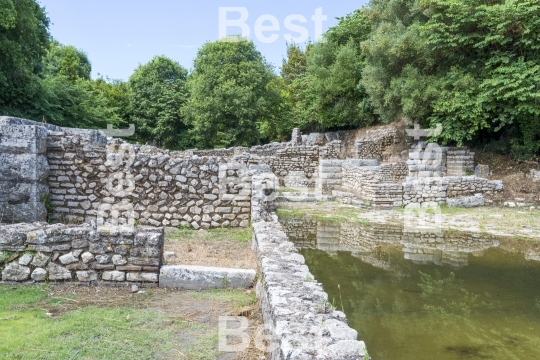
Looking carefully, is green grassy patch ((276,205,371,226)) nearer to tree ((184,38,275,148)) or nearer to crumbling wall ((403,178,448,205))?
crumbling wall ((403,178,448,205))

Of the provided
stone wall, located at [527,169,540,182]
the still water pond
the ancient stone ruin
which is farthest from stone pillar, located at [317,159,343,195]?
the still water pond

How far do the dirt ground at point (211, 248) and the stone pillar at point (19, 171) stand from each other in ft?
7.92

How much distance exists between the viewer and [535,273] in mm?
6859

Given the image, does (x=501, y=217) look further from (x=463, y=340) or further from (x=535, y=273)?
(x=463, y=340)

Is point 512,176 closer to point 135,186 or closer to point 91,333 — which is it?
point 135,186

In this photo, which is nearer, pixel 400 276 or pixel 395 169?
pixel 400 276

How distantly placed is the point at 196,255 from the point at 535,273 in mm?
5297

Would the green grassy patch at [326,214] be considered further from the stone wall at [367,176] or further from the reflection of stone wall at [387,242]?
the stone wall at [367,176]

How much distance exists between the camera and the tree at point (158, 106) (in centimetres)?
3659

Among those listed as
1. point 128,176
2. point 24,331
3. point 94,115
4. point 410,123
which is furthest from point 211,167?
point 94,115

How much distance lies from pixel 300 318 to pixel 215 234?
5232 millimetres

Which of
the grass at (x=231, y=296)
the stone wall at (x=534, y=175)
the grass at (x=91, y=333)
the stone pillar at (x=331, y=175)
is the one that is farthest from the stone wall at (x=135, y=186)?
the stone wall at (x=534, y=175)

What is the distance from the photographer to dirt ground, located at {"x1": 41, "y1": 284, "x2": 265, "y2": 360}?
4.04m

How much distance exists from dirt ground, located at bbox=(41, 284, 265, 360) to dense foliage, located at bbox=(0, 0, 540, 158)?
49.4ft
